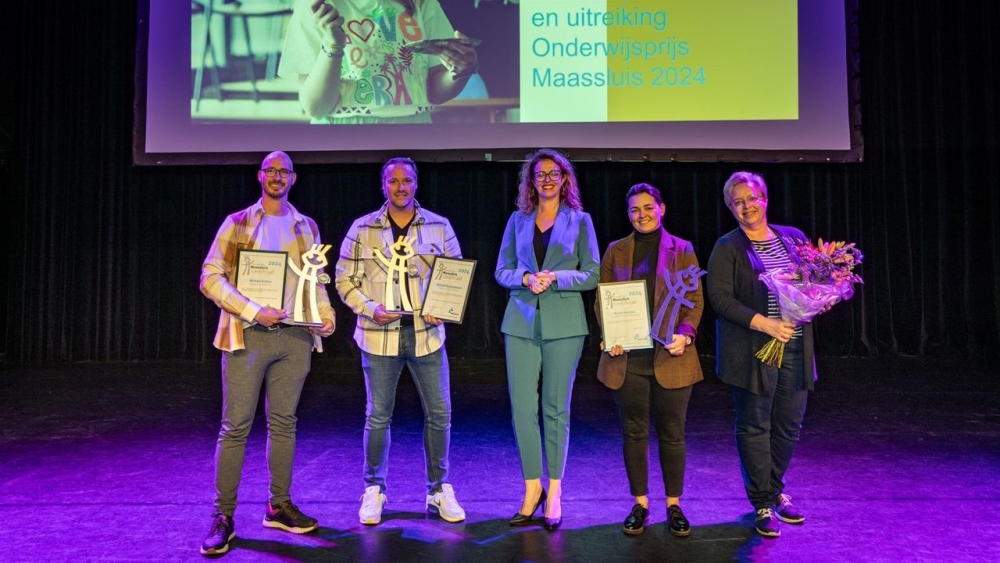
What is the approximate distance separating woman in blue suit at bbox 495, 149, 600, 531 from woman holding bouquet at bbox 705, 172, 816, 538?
55 cm

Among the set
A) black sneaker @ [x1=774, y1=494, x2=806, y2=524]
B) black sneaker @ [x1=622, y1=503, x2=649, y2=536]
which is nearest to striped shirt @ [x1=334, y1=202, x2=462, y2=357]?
black sneaker @ [x1=622, y1=503, x2=649, y2=536]

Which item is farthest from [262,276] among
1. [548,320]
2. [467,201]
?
[467,201]

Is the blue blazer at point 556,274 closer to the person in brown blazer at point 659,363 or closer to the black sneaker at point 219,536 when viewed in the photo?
the person in brown blazer at point 659,363

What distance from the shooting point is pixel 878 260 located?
701 cm

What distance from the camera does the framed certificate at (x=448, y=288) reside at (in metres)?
2.76

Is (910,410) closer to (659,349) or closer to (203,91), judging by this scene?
(659,349)

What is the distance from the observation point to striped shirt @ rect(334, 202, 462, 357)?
2.84m

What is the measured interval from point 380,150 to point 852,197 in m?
4.81

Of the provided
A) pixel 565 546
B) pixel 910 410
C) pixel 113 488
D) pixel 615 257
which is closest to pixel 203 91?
pixel 113 488

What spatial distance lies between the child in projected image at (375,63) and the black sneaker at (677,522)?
4094 millimetres

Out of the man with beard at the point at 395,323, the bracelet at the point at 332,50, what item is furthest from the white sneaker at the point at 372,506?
the bracelet at the point at 332,50

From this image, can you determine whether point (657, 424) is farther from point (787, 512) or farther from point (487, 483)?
point (487, 483)

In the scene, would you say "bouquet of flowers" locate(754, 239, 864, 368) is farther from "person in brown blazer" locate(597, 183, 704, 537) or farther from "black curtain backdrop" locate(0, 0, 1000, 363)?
"black curtain backdrop" locate(0, 0, 1000, 363)

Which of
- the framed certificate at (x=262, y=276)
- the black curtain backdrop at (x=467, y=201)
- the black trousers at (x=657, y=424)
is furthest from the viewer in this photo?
the black curtain backdrop at (x=467, y=201)
